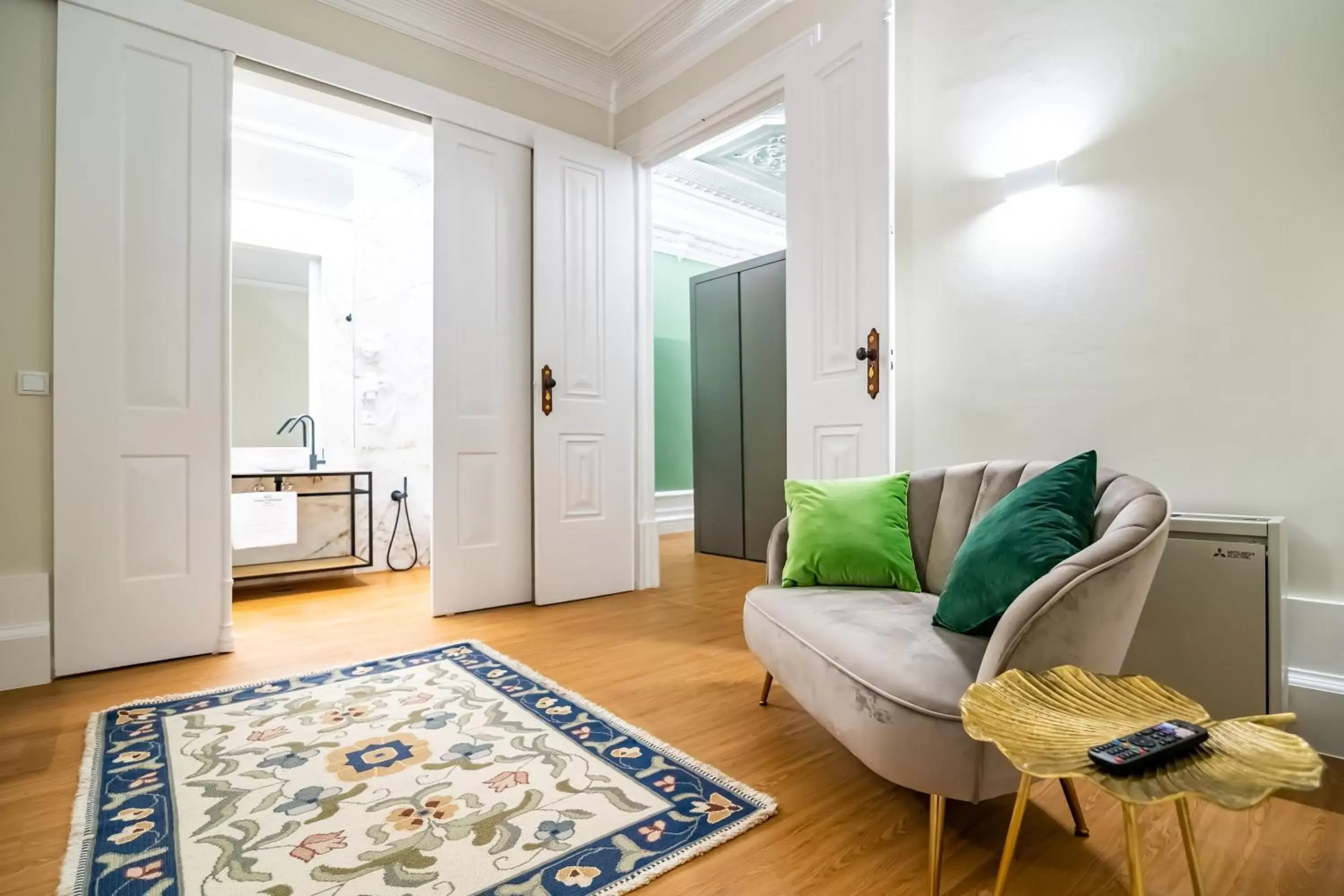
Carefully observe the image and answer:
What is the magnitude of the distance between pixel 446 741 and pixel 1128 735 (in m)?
1.60

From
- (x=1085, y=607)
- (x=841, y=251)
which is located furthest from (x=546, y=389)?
(x=1085, y=607)

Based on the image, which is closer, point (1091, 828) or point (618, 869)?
point (618, 869)

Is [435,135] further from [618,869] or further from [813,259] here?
[618,869]

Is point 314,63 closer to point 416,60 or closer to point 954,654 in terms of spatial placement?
point 416,60

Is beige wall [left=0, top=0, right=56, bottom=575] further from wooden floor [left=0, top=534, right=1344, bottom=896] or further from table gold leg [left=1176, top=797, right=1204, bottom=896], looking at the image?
table gold leg [left=1176, top=797, right=1204, bottom=896]

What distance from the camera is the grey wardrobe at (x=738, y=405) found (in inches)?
182

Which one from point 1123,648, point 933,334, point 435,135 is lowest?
point 1123,648

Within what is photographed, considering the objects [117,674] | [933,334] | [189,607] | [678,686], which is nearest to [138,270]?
[189,607]

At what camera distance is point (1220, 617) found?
176 centimetres

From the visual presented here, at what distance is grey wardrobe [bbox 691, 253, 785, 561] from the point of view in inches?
182

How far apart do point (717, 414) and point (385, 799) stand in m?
3.81

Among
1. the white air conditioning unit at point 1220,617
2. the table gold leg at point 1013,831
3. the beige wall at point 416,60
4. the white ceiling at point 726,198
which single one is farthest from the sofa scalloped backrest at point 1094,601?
the white ceiling at point 726,198

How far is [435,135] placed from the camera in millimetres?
3312

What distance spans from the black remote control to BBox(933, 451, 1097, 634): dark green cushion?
0.48 metres
